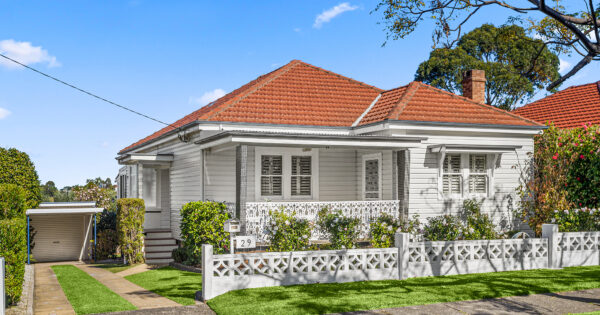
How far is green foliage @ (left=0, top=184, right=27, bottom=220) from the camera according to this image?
1509cm

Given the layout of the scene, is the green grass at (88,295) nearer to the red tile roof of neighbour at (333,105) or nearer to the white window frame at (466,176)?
the red tile roof of neighbour at (333,105)

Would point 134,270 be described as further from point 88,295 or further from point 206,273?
point 206,273

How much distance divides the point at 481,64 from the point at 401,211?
25633mm

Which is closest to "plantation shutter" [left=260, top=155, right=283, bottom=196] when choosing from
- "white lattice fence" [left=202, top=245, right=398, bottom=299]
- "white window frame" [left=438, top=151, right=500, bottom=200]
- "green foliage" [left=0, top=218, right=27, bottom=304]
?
"white window frame" [left=438, top=151, right=500, bottom=200]

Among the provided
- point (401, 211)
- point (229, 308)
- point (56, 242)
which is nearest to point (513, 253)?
point (401, 211)

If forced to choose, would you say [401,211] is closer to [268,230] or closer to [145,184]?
[268,230]

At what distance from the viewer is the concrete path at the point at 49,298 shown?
10.7 metres

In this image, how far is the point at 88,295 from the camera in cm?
1225

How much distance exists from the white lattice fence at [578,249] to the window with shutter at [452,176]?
374cm

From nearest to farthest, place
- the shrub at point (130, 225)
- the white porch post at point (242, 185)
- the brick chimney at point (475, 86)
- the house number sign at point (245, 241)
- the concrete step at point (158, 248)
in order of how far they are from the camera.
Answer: the house number sign at point (245, 241), the white porch post at point (242, 185), the shrub at point (130, 225), the concrete step at point (158, 248), the brick chimney at point (475, 86)

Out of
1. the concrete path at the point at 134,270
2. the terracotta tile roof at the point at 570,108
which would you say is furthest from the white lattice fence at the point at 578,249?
the concrete path at the point at 134,270

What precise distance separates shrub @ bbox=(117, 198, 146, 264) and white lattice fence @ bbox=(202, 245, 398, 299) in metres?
7.30

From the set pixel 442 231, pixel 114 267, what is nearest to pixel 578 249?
pixel 442 231

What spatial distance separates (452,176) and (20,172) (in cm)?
1698
